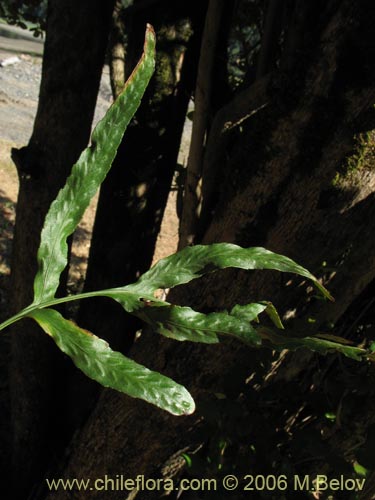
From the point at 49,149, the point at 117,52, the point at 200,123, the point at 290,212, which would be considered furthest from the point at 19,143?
the point at 290,212

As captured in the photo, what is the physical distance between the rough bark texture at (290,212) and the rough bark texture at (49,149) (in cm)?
80

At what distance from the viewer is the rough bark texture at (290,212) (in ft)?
4.46

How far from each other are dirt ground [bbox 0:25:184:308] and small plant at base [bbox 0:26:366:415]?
7.71ft

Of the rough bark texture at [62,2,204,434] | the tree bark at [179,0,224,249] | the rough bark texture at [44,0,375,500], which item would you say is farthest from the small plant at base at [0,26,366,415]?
the rough bark texture at [62,2,204,434]

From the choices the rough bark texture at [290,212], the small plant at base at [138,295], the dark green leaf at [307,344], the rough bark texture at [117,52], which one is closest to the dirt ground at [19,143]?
the rough bark texture at [117,52]

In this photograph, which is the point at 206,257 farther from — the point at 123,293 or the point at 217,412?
the point at 217,412

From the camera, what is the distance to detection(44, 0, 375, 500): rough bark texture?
4.46 ft

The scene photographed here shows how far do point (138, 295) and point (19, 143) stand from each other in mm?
6724

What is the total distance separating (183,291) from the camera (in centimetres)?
165

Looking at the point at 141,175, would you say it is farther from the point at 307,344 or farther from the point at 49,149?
the point at 307,344

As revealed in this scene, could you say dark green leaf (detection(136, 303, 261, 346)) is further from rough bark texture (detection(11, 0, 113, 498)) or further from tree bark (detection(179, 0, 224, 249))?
rough bark texture (detection(11, 0, 113, 498))

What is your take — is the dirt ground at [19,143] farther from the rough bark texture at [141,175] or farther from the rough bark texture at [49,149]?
the rough bark texture at [49,149]

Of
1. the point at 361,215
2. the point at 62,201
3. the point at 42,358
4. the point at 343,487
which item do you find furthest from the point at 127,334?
the point at 62,201

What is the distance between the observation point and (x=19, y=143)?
7.14 metres
